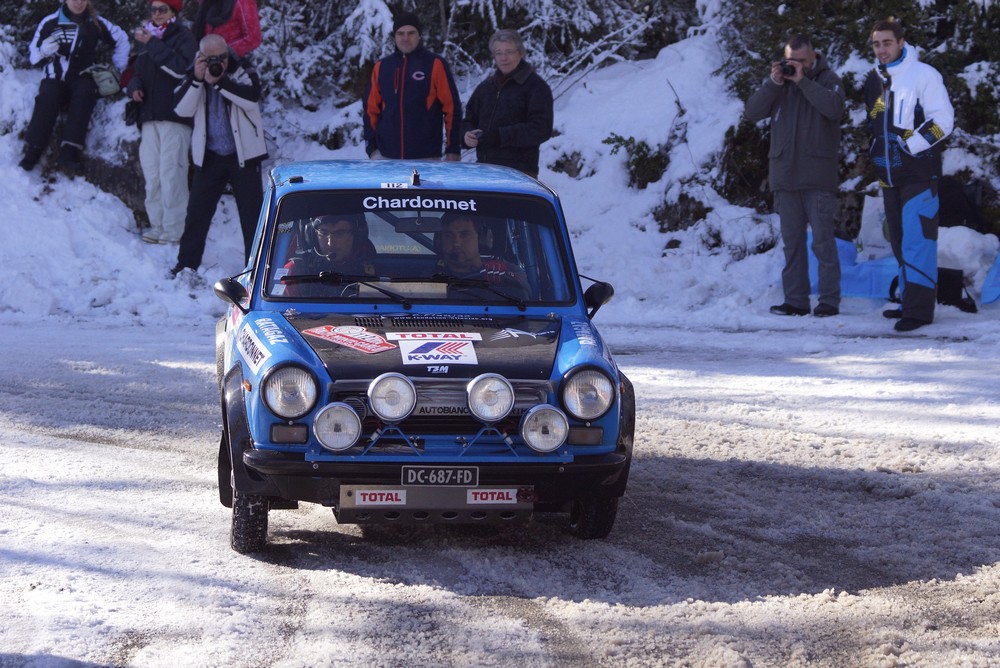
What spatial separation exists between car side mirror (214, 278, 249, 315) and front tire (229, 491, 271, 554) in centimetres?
106

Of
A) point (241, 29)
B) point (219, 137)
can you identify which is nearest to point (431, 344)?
point (219, 137)

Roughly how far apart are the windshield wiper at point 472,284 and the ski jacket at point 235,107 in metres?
7.20

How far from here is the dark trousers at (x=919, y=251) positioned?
1063 cm

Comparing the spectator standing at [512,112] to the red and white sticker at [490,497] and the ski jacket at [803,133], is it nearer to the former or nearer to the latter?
the ski jacket at [803,133]

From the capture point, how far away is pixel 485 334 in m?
5.70

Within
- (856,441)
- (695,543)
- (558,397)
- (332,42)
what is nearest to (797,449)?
(856,441)

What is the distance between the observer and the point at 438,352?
5.43 m

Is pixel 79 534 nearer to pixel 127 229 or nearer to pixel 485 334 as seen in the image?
pixel 485 334

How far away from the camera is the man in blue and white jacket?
34.8ft

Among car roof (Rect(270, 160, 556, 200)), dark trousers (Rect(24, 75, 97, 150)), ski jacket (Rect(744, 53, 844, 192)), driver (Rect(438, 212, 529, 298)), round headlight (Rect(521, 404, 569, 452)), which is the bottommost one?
round headlight (Rect(521, 404, 569, 452))

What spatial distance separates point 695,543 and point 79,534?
8.90 ft

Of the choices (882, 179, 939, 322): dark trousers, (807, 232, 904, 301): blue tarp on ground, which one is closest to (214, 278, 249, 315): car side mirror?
(882, 179, 939, 322): dark trousers

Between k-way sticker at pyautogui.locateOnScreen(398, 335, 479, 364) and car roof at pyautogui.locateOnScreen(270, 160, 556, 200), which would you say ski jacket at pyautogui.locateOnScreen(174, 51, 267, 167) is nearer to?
car roof at pyautogui.locateOnScreen(270, 160, 556, 200)

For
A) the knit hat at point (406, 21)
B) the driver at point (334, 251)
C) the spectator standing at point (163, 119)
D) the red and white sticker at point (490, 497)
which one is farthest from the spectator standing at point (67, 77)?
the red and white sticker at point (490, 497)
